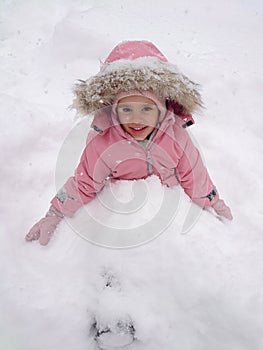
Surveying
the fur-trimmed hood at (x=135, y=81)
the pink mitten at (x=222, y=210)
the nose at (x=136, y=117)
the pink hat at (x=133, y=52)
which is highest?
the pink hat at (x=133, y=52)

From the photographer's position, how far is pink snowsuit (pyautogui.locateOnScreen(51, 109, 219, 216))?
1.63m

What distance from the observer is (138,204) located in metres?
1.70

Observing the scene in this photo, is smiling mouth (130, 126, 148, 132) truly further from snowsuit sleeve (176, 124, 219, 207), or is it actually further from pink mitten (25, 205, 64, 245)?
pink mitten (25, 205, 64, 245)

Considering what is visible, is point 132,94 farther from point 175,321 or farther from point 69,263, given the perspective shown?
point 175,321

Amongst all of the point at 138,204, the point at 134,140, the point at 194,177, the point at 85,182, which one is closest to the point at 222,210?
the point at 194,177

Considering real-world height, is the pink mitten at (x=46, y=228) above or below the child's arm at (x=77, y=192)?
below

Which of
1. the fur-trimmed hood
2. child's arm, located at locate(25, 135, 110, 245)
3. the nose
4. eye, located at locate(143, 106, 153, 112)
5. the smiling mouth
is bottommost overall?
child's arm, located at locate(25, 135, 110, 245)

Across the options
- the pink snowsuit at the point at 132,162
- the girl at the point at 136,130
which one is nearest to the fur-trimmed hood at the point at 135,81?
the girl at the point at 136,130

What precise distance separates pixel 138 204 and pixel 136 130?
379mm

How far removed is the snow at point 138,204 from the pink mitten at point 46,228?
4 centimetres

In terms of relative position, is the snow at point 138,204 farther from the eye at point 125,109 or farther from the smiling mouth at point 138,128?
the eye at point 125,109

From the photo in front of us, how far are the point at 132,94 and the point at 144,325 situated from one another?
0.98 meters

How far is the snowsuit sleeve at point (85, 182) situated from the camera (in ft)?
5.52

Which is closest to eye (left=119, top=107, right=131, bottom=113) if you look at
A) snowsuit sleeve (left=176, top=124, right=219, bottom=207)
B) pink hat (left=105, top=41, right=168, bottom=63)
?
pink hat (left=105, top=41, right=168, bottom=63)
